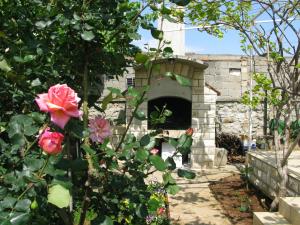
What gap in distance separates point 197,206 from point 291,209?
6.55 feet

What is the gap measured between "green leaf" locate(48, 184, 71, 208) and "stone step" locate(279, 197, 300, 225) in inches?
145

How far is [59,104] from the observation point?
1.38m

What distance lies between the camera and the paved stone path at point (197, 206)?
583cm

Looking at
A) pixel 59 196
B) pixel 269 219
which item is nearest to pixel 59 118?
pixel 59 196

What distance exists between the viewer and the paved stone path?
583 cm

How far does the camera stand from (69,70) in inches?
87.8

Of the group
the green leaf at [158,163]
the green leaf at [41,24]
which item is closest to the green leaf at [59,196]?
the green leaf at [158,163]

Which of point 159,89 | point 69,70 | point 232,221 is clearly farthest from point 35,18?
point 159,89

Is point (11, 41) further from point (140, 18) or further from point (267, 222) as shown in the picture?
point (267, 222)

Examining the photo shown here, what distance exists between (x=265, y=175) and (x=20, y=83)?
18.7 feet

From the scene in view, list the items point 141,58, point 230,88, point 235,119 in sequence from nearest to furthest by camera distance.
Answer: point 141,58 → point 230,88 → point 235,119

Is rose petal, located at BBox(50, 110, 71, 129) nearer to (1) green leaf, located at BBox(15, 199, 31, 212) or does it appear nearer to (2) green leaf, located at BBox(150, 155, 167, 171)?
(1) green leaf, located at BBox(15, 199, 31, 212)

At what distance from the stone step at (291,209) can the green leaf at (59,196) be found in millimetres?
3684

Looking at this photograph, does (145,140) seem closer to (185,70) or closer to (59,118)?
(59,118)
